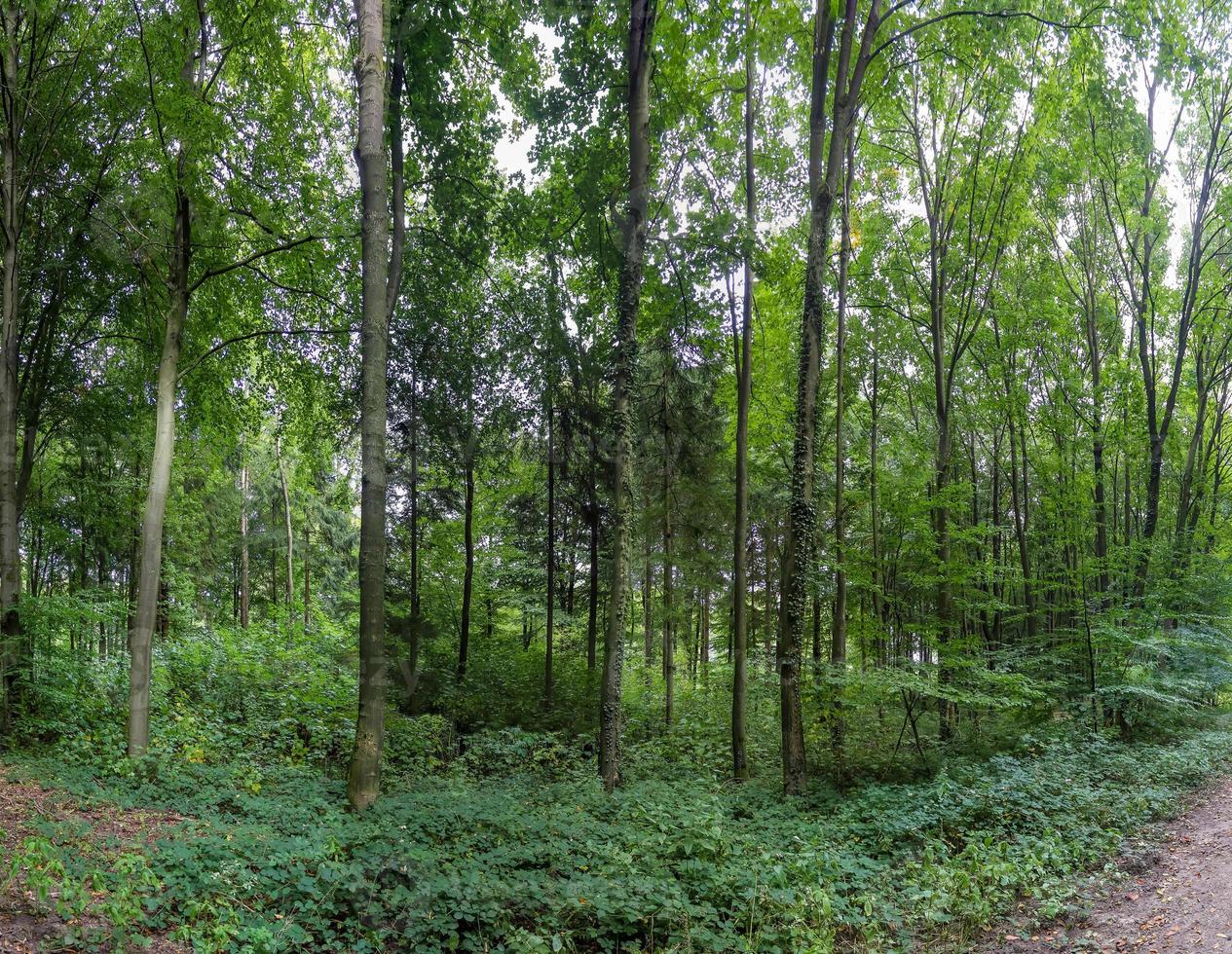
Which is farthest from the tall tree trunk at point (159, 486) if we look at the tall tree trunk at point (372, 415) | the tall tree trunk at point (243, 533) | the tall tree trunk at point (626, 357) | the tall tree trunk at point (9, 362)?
the tall tree trunk at point (243, 533)

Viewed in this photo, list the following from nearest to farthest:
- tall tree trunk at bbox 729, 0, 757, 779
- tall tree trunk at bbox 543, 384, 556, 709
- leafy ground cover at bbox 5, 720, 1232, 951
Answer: leafy ground cover at bbox 5, 720, 1232, 951 < tall tree trunk at bbox 729, 0, 757, 779 < tall tree trunk at bbox 543, 384, 556, 709

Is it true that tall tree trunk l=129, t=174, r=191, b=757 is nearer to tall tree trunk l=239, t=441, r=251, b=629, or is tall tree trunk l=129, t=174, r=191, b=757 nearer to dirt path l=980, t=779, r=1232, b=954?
dirt path l=980, t=779, r=1232, b=954

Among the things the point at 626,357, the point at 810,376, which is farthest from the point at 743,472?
the point at 626,357

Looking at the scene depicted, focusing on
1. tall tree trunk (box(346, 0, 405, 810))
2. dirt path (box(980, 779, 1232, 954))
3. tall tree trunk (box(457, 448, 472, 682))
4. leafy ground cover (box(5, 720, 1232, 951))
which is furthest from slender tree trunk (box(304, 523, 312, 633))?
dirt path (box(980, 779, 1232, 954))

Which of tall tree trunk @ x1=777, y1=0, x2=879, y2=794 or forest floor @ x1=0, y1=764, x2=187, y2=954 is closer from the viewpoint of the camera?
forest floor @ x1=0, y1=764, x2=187, y2=954

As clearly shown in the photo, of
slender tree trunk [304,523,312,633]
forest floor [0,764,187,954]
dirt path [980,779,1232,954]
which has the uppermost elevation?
slender tree trunk [304,523,312,633]

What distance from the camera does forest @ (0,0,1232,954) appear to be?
5.49m

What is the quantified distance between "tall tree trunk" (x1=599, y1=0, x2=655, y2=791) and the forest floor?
4.79 m

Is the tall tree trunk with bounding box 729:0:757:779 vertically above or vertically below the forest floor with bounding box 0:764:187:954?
above

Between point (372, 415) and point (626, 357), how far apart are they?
11.9ft

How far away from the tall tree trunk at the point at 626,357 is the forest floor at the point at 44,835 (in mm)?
4785

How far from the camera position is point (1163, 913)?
499 cm

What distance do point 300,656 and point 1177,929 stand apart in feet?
51.9

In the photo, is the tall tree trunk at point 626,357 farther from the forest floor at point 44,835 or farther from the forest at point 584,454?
the forest floor at point 44,835
